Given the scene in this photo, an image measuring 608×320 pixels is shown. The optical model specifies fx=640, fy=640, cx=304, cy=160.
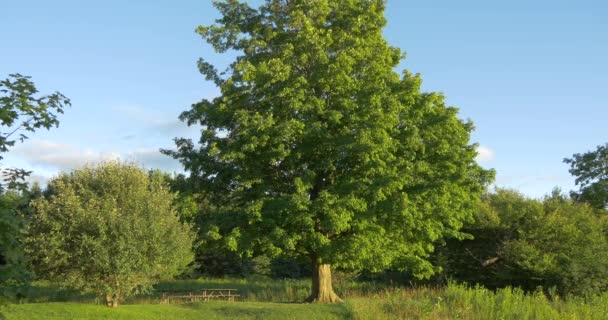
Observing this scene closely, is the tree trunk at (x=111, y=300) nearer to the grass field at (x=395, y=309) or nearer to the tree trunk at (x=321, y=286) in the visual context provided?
the grass field at (x=395, y=309)

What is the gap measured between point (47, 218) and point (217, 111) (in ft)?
28.0

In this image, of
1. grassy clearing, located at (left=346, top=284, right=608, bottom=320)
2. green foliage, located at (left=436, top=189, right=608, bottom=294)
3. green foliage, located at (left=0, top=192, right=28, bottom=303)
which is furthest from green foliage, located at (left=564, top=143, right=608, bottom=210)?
green foliage, located at (left=0, top=192, right=28, bottom=303)

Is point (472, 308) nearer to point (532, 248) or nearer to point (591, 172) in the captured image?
point (532, 248)

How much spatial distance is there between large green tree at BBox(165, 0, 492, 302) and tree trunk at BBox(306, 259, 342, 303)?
5 centimetres

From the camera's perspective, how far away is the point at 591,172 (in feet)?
198

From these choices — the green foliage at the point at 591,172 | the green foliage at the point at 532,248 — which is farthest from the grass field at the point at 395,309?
the green foliage at the point at 591,172

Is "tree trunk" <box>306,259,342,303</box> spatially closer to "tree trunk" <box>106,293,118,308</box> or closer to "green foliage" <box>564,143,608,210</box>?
"tree trunk" <box>106,293,118,308</box>

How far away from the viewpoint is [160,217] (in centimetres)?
2652

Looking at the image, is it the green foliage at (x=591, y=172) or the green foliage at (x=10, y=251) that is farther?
the green foliage at (x=591, y=172)

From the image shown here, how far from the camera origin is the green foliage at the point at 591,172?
5712cm

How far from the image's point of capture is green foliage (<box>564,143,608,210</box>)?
187 feet

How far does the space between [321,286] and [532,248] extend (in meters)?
11.0

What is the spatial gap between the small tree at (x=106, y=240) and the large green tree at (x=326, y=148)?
2.42 meters

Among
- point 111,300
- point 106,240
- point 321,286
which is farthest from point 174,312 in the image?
point 321,286
